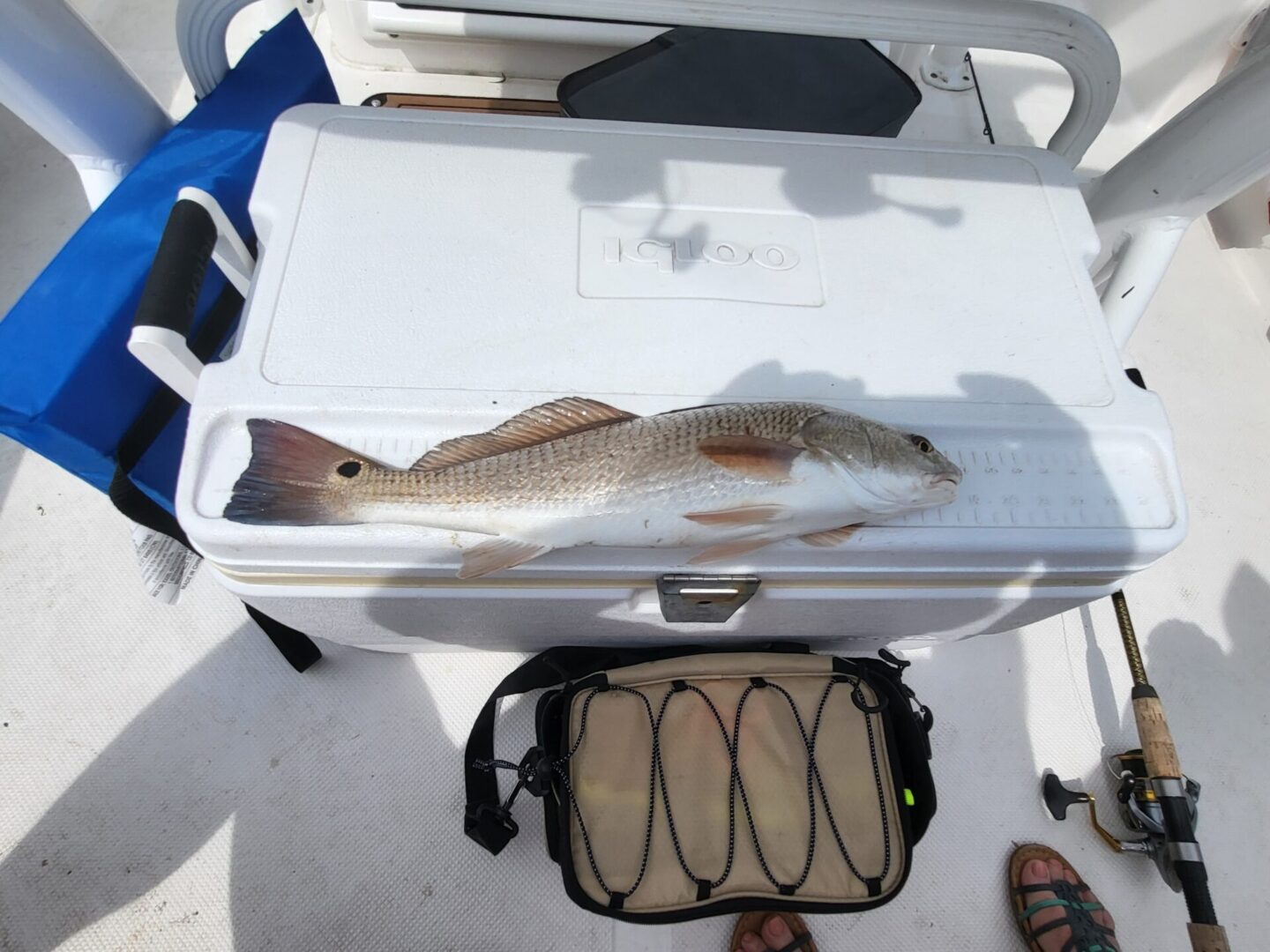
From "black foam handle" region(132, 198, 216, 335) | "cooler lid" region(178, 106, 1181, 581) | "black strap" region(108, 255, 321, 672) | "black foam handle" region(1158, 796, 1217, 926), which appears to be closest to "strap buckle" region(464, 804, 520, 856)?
"cooler lid" region(178, 106, 1181, 581)

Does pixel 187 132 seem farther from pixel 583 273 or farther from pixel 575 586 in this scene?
pixel 575 586

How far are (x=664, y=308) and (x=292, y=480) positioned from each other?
2.17ft

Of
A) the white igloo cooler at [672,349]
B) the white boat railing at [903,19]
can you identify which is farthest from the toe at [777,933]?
the white boat railing at [903,19]

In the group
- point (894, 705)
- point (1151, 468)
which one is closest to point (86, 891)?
point (894, 705)

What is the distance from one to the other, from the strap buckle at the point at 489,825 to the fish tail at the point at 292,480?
79cm

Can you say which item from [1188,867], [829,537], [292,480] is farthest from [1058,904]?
[292,480]

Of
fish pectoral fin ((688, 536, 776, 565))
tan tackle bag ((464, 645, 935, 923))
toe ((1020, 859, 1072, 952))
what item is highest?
fish pectoral fin ((688, 536, 776, 565))

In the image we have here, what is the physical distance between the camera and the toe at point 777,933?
56.2 inches

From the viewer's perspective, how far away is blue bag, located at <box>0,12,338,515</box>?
1.10m

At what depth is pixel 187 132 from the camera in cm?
143

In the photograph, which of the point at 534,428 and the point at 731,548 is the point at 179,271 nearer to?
the point at 534,428

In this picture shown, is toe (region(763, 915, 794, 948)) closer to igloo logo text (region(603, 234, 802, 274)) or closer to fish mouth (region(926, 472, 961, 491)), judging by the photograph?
fish mouth (region(926, 472, 961, 491))

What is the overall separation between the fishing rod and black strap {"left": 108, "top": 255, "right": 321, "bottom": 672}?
6.56 feet

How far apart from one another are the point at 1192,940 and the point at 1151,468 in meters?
1.00
